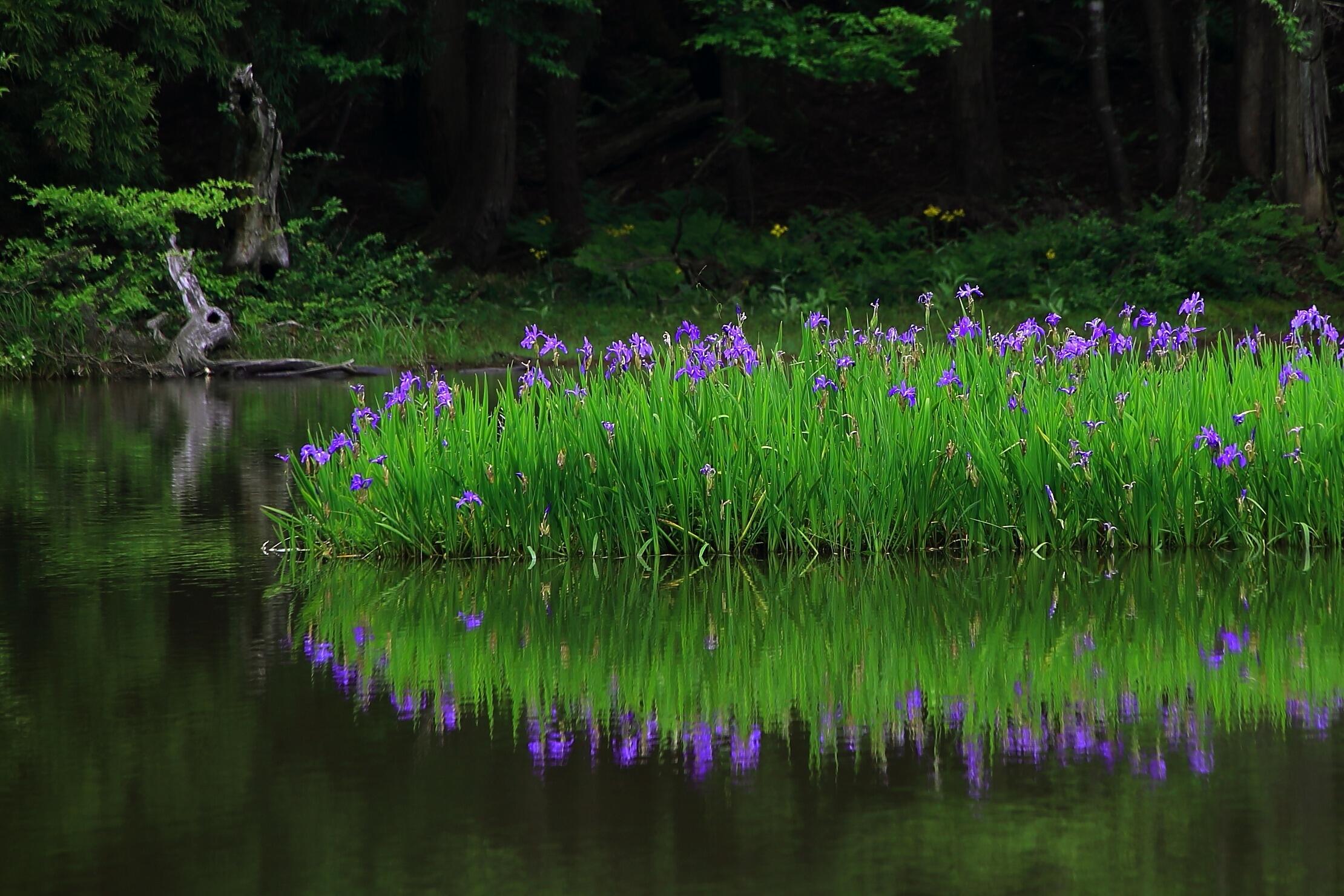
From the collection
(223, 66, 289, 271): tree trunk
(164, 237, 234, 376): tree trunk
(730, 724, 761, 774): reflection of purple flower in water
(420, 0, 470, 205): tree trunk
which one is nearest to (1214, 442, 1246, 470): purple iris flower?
(730, 724, 761, 774): reflection of purple flower in water

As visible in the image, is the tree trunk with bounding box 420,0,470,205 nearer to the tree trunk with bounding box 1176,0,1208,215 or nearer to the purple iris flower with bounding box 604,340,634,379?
the tree trunk with bounding box 1176,0,1208,215

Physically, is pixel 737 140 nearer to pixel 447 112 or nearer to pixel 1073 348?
pixel 447 112

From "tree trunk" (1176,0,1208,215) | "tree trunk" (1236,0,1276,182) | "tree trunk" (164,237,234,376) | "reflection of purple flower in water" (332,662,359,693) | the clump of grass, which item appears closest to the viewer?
"reflection of purple flower in water" (332,662,359,693)

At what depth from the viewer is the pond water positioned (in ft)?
10.3

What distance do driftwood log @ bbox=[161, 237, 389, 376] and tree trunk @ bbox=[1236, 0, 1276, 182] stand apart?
39.6ft

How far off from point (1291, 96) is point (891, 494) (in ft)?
51.4

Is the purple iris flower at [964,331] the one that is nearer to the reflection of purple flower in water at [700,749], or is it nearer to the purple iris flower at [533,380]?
the purple iris flower at [533,380]

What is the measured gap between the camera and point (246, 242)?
1962cm

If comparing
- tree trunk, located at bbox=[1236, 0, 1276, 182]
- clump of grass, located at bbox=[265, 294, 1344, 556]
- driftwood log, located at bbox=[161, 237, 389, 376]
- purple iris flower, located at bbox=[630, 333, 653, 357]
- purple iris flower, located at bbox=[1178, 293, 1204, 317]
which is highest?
tree trunk, located at bbox=[1236, 0, 1276, 182]

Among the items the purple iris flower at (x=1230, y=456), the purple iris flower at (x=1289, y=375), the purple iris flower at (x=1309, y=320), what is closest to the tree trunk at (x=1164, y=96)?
the purple iris flower at (x=1309, y=320)

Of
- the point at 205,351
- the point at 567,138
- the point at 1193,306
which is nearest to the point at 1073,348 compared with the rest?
the point at 1193,306

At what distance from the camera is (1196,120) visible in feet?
68.5

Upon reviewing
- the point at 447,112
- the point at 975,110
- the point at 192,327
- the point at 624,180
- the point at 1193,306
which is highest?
the point at 447,112

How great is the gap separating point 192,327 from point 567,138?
24.1ft
